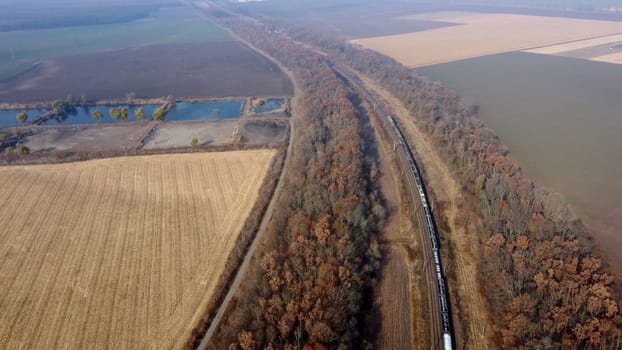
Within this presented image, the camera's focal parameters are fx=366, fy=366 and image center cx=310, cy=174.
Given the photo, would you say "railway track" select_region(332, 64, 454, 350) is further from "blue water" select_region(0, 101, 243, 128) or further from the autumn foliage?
"blue water" select_region(0, 101, 243, 128)

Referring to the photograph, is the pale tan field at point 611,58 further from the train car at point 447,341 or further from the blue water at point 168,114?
the train car at point 447,341

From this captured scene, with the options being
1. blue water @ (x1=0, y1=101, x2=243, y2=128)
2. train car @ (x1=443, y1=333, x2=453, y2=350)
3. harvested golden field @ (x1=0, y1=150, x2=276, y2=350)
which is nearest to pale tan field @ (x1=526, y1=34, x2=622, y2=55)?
blue water @ (x1=0, y1=101, x2=243, y2=128)

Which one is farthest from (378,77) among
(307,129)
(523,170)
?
(523,170)

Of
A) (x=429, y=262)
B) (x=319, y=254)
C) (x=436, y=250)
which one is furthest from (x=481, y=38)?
(x=319, y=254)

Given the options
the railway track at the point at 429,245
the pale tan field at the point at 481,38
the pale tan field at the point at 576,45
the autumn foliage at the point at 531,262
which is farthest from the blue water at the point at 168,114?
the pale tan field at the point at 576,45

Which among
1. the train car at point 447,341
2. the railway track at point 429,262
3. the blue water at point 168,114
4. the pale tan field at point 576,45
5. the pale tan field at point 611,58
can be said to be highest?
the pale tan field at point 576,45

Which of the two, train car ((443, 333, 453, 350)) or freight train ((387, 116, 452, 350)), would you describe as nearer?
train car ((443, 333, 453, 350))
